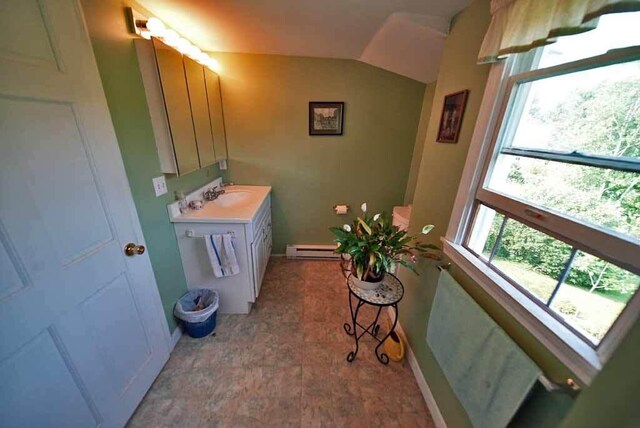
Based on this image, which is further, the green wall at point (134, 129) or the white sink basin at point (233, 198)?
the white sink basin at point (233, 198)

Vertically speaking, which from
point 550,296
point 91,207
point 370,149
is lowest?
point 550,296

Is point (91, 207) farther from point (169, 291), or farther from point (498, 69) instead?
point (498, 69)

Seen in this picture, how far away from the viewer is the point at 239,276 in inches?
72.0

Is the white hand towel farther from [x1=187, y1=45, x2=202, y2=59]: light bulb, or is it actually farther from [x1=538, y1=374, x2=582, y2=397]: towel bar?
[x1=538, y1=374, x2=582, y2=397]: towel bar

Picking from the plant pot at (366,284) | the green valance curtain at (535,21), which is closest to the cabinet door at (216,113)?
the plant pot at (366,284)

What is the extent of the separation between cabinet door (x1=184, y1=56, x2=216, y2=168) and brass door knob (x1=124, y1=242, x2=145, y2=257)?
2.93 ft

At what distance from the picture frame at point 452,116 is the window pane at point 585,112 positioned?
254 millimetres

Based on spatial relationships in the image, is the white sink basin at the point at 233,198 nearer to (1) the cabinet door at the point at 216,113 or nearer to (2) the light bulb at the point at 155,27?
(1) the cabinet door at the point at 216,113

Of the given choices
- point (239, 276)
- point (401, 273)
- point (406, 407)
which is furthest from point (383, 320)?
point (239, 276)

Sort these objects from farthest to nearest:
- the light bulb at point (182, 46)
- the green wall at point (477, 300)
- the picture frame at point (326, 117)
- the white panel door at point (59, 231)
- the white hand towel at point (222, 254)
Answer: the picture frame at point (326, 117)
the white hand towel at point (222, 254)
the light bulb at point (182, 46)
the white panel door at point (59, 231)
the green wall at point (477, 300)

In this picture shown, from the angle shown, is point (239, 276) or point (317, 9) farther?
point (239, 276)

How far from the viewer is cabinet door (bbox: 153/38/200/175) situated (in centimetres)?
140

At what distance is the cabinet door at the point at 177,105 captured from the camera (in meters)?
1.40

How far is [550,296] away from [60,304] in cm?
185
